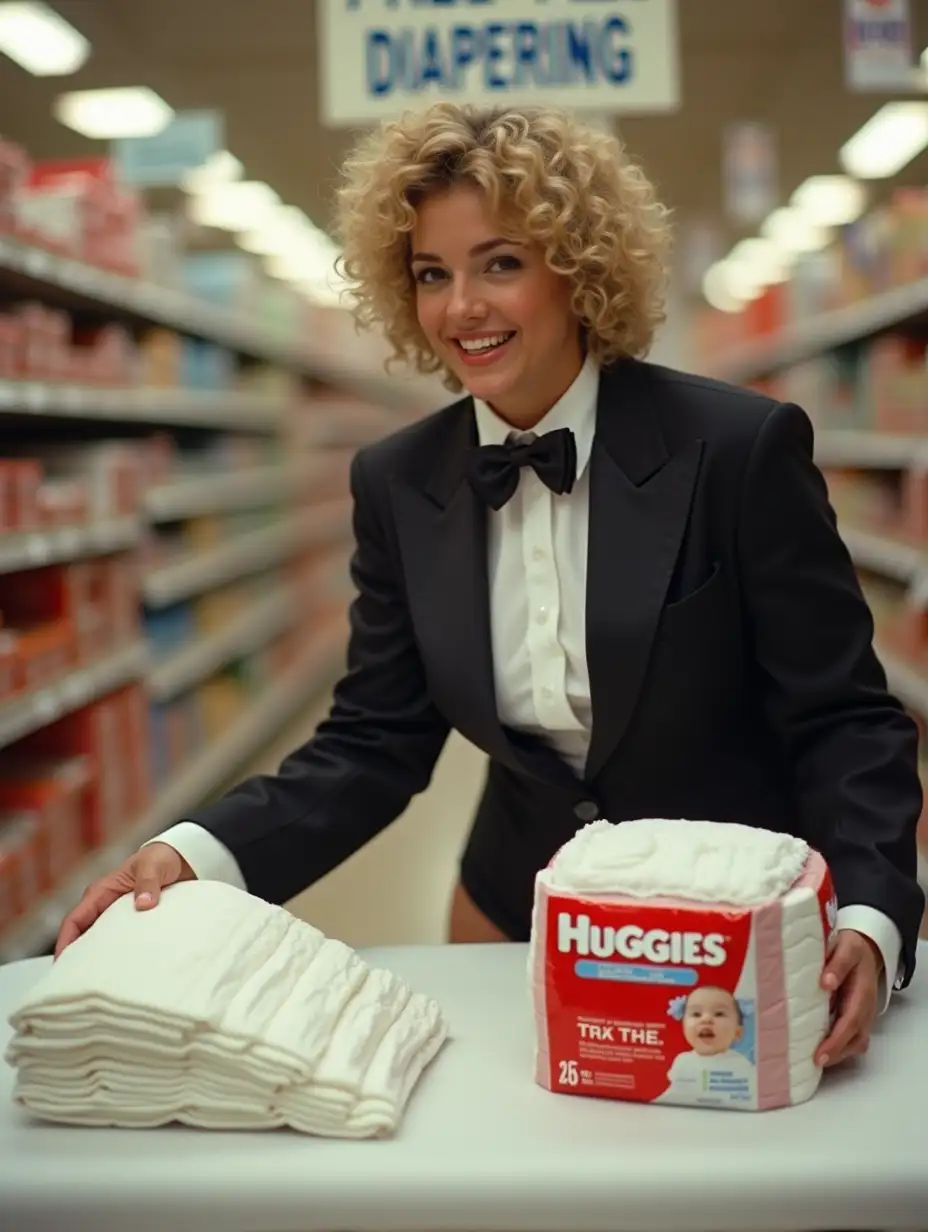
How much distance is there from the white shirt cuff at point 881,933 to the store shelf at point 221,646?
3.84 metres

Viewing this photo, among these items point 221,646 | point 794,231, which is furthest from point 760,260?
point 221,646

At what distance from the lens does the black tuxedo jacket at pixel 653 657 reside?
149 cm

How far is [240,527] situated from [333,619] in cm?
288

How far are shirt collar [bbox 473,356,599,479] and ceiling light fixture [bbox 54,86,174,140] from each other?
5.92 metres

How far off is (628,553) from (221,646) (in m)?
4.58

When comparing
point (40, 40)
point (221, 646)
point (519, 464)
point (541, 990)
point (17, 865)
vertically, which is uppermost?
point (40, 40)

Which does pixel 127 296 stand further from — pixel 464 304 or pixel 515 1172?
pixel 515 1172

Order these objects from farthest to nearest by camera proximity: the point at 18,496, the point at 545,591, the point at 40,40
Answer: the point at 40,40 < the point at 18,496 < the point at 545,591

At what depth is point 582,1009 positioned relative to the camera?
1081mm

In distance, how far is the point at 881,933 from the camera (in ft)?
4.05

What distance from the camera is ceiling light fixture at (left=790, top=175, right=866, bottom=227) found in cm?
1086

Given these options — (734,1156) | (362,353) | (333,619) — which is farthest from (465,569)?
(362,353)

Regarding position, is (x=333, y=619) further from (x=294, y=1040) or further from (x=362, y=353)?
(x=294, y=1040)

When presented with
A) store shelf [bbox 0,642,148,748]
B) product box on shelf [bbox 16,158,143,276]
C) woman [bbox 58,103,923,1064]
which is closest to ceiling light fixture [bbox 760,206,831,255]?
product box on shelf [bbox 16,158,143,276]
